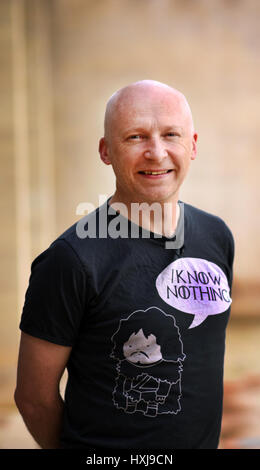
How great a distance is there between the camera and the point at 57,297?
1131mm

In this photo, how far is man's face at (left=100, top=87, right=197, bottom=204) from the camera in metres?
1.17

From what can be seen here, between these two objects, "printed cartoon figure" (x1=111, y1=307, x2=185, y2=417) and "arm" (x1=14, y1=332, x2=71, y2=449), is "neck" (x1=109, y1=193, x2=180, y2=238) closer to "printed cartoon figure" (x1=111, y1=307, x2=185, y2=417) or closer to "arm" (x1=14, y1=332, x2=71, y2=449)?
"printed cartoon figure" (x1=111, y1=307, x2=185, y2=417)

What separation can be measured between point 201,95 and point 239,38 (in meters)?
0.86

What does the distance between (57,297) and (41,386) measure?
250 millimetres

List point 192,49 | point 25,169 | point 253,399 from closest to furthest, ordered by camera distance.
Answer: point 253,399
point 25,169
point 192,49

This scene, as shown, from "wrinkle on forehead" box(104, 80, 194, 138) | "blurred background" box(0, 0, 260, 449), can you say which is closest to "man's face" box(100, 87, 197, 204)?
"wrinkle on forehead" box(104, 80, 194, 138)

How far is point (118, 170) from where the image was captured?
1211mm

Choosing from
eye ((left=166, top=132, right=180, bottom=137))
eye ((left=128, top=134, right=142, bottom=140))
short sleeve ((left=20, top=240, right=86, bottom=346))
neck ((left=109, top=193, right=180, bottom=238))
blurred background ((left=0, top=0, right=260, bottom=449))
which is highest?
blurred background ((left=0, top=0, right=260, bottom=449))

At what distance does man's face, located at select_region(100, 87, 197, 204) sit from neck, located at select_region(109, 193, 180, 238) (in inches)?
1.0

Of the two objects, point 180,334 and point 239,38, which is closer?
point 180,334

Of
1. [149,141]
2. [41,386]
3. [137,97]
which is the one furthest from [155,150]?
[41,386]

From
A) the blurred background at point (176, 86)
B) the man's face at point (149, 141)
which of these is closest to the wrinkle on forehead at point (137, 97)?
the man's face at point (149, 141)

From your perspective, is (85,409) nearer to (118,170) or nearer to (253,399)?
(118,170)
